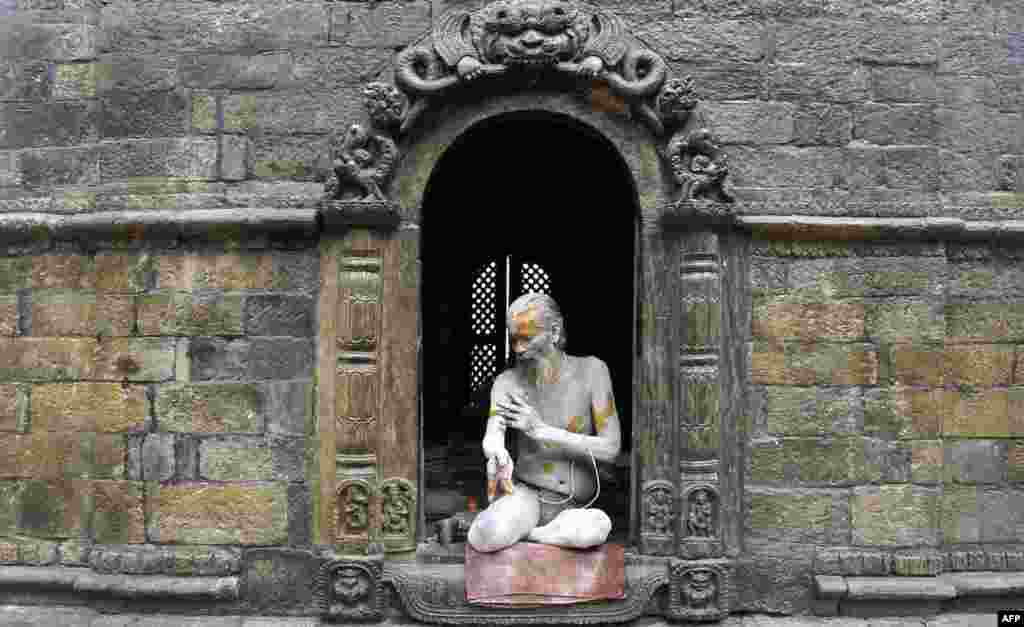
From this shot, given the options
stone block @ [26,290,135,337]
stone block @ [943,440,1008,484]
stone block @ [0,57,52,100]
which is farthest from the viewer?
stone block @ [0,57,52,100]

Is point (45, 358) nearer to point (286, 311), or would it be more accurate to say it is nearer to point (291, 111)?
point (286, 311)

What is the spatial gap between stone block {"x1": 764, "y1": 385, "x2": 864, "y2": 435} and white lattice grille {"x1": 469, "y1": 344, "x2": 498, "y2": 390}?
329 centimetres

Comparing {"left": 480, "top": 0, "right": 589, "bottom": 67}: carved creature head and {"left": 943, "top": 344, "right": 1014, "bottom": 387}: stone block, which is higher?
{"left": 480, "top": 0, "right": 589, "bottom": 67}: carved creature head

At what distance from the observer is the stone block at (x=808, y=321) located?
5312mm

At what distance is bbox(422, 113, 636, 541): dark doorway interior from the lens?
773cm

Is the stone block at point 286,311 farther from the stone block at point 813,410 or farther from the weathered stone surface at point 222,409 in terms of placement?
the stone block at point 813,410

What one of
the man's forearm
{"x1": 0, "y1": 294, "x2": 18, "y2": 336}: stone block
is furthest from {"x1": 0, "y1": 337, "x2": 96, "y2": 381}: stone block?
the man's forearm

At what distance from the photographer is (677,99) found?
5.13 metres

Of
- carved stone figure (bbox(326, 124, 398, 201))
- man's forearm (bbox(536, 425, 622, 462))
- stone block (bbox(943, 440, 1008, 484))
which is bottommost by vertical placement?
stone block (bbox(943, 440, 1008, 484))

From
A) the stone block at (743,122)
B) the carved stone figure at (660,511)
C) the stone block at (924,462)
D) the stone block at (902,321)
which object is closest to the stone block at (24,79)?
the stone block at (743,122)

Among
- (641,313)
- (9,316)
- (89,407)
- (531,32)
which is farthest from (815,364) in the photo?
(9,316)

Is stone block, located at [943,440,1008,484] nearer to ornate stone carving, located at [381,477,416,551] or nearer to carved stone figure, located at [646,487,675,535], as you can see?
carved stone figure, located at [646,487,675,535]

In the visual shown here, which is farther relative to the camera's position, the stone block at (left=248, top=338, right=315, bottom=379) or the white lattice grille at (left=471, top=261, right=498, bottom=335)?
the white lattice grille at (left=471, top=261, right=498, bottom=335)

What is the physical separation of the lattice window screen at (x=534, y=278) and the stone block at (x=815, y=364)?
306 centimetres
